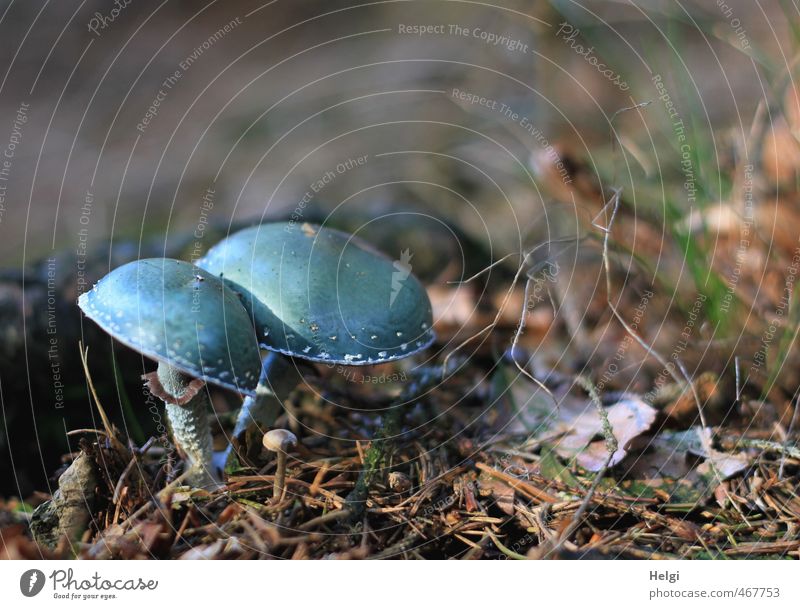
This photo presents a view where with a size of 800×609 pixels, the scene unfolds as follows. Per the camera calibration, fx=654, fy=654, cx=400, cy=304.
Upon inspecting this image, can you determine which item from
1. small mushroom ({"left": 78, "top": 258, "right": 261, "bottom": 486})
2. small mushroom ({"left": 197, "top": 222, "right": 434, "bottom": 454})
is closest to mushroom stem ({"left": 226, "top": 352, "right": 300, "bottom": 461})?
small mushroom ({"left": 197, "top": 222, "right": 434, "bottom": 454})

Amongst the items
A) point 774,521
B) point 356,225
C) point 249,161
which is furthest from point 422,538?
point 249,161

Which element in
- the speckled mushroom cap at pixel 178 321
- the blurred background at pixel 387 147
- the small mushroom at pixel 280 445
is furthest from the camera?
the blurred background at pixel 387 147

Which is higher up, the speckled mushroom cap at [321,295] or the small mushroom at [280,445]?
the speckled mushroom cap at [321,295]

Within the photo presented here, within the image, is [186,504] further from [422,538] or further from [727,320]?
[727,320]

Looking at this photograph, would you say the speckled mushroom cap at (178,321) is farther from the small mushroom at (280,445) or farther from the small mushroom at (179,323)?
the small mushroom at (280,445)

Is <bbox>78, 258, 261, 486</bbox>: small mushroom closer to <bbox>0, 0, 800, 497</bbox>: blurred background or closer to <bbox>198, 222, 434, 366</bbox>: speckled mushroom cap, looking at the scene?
<bbox>198, 222, 434, 366</bbox>: speckled mushroom cap

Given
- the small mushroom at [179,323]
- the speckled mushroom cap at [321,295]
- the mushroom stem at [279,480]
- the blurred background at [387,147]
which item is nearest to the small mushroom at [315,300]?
the speckled mushroom cap at [321,295]
